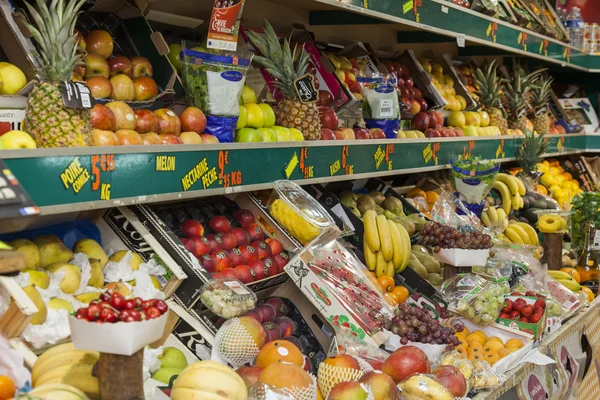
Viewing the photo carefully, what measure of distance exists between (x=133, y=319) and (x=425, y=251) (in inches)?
109

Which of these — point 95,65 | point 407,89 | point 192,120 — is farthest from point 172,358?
point 407,89

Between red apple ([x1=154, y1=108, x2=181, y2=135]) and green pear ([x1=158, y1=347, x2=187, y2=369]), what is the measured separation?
85 cm

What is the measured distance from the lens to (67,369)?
2029mm

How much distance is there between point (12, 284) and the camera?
2.10m

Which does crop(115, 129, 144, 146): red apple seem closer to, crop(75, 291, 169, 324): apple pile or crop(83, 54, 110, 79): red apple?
crop(83, 54, 110, 79): red apple

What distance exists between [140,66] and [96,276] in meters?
0.89

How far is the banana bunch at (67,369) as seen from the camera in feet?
6.56

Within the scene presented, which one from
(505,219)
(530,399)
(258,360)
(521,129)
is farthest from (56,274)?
(521,129)

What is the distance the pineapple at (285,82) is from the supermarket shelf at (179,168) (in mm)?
131

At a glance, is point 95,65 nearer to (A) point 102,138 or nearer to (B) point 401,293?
(A) point 102,138

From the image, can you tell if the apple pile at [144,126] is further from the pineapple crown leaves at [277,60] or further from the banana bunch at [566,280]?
the banana bunch at [566,280]

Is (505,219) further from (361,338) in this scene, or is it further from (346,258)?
(361,338)

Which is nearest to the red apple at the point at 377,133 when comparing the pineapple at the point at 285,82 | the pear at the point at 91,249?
the pineapple at the point at 285,82

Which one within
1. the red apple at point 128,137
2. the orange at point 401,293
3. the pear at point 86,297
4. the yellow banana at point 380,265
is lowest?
the orange at point 401,293
